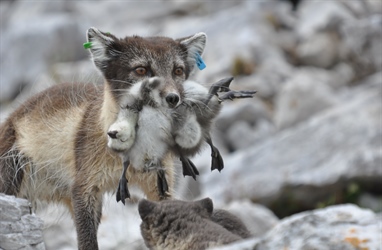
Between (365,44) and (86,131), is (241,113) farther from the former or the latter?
(86,131)

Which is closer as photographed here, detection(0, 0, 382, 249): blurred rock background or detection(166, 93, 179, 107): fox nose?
detection(166, 93, 179, 107): fox nose

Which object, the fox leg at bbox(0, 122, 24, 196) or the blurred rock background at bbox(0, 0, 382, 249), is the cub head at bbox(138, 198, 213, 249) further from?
the fox leg at bbox(0, 122, 24, 196)

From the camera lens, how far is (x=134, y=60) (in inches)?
325

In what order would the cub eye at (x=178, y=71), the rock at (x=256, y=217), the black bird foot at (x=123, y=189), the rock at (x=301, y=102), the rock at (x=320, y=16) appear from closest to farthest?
the black bird foot at (x=123, y=189), the cub eye at (x=178, y=71), the rock at (x=256, y=217), the rock at (x=301, y=102), the rock at (x=320, y=16)

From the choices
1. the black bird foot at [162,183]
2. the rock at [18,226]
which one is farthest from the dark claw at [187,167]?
the rock at [18,226]

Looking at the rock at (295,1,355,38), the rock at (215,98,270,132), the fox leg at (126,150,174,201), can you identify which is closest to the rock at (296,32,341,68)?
the rock at (295,1,355,38)

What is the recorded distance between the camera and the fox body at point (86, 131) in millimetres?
8328

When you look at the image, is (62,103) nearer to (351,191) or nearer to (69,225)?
(69,225)

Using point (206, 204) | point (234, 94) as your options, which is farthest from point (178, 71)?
point (206, 204)

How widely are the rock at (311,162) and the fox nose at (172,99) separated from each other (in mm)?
6815

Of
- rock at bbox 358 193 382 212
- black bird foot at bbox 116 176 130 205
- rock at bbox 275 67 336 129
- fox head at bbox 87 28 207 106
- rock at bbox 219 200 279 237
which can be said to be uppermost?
fox head at bbox 87 28 207 106

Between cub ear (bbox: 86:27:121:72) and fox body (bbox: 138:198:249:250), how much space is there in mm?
1731

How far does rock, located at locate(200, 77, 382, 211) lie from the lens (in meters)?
14.3

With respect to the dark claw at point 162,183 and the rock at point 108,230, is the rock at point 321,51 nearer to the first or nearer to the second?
the rock at point 108,230
